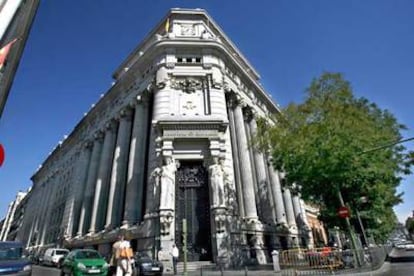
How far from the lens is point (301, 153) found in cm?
1612

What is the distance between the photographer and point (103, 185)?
2895 cm

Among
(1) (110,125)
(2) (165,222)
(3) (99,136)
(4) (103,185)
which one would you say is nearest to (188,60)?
(1) (110,125)

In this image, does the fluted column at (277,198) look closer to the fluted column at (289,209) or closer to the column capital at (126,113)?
the fluted column at (289,209)

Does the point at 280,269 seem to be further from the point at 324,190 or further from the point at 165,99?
the point at 165,99

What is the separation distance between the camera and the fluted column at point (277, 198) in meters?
26.8

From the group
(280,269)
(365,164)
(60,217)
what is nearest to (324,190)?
(365,164)

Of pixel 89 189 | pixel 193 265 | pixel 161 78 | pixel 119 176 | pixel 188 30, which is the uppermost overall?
pixel 188 30

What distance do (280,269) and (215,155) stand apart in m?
9.99

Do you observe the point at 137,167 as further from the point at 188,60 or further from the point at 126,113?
the point at 188,60

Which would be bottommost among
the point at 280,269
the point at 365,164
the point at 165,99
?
the point at 280,269

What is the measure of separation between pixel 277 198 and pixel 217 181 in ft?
35.3

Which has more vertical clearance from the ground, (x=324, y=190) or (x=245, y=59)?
(x=245, y=59)

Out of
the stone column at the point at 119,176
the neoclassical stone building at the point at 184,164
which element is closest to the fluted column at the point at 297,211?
the neoclassical stone building at the point at 184,164

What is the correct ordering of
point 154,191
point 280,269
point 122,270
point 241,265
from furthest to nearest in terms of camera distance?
point 154,191 < point 241,265 < point 280,269 < point 122,270
